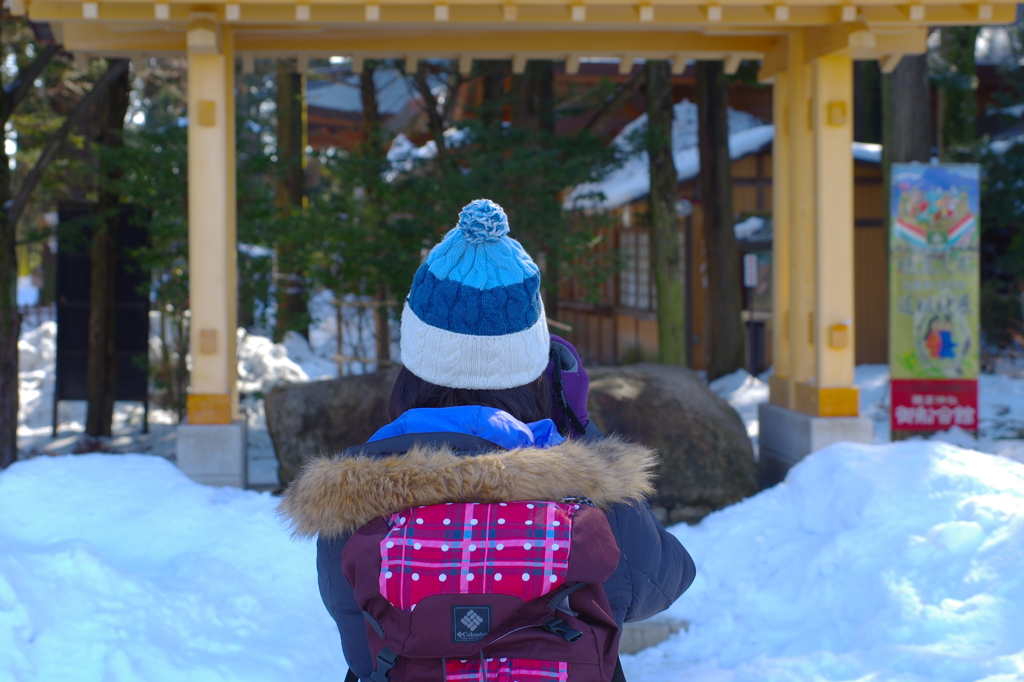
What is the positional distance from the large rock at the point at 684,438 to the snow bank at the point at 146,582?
8.15 feet

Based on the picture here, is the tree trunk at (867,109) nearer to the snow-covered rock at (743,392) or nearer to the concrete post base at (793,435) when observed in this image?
the snow-covered rock at (743,392)

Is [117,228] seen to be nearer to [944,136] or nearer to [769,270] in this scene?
[769,270]

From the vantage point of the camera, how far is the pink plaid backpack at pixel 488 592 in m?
1.37

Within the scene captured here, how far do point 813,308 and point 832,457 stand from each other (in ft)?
4.62

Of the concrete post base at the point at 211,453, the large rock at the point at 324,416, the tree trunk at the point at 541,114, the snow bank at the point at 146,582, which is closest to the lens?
the snow bank at the point at 146,582

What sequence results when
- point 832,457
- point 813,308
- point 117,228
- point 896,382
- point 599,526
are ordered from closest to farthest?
point 599,526 → point 832,457 → point 813,308 → point 896,382 → point 117,228

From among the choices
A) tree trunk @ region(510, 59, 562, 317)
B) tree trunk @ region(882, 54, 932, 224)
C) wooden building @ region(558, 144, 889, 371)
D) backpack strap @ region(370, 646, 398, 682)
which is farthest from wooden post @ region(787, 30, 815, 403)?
wooden building @ region(558, 144, 889, 371)

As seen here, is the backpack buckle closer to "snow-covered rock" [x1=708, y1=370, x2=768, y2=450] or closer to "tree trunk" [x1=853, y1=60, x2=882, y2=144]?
"snow-covered rock" [x1=708, y1=370, x2=768, y2=450]

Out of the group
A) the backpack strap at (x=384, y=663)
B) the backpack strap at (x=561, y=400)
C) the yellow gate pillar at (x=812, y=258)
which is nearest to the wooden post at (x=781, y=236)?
the yellow gate pillar at (x=812, y=258)

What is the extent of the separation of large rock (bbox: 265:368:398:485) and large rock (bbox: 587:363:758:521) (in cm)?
153

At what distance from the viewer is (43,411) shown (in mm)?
12008

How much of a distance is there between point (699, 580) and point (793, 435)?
1.88 meters

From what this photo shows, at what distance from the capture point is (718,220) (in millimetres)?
11523

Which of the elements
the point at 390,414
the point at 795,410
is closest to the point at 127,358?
the point at 795,410
